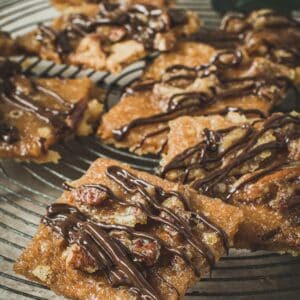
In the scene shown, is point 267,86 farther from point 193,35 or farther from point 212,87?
point 193,35

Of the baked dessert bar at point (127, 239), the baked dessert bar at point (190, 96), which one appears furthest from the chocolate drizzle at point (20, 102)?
the baked dessert bar at point (127, 239)

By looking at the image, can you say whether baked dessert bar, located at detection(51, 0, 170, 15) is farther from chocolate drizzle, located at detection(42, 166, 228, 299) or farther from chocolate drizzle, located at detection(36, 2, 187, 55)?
chocolate drizzle, located at detection(42, 166, 228, 299)

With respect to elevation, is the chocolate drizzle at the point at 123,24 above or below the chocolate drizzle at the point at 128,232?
above

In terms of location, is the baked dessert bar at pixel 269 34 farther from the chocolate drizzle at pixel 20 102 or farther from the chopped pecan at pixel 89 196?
the chopped pecan at pixel 89 196

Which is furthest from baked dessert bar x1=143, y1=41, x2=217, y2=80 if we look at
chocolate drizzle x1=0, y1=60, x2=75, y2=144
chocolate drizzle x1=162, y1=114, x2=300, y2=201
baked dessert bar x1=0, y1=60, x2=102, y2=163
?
chocolate drizzle x1=162, y1=114, x2=300, y2=201

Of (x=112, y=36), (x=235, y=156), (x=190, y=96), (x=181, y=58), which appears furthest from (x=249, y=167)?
(x=112, y=36)

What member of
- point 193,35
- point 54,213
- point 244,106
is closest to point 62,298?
point 54,213

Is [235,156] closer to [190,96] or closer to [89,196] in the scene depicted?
[190,96]
